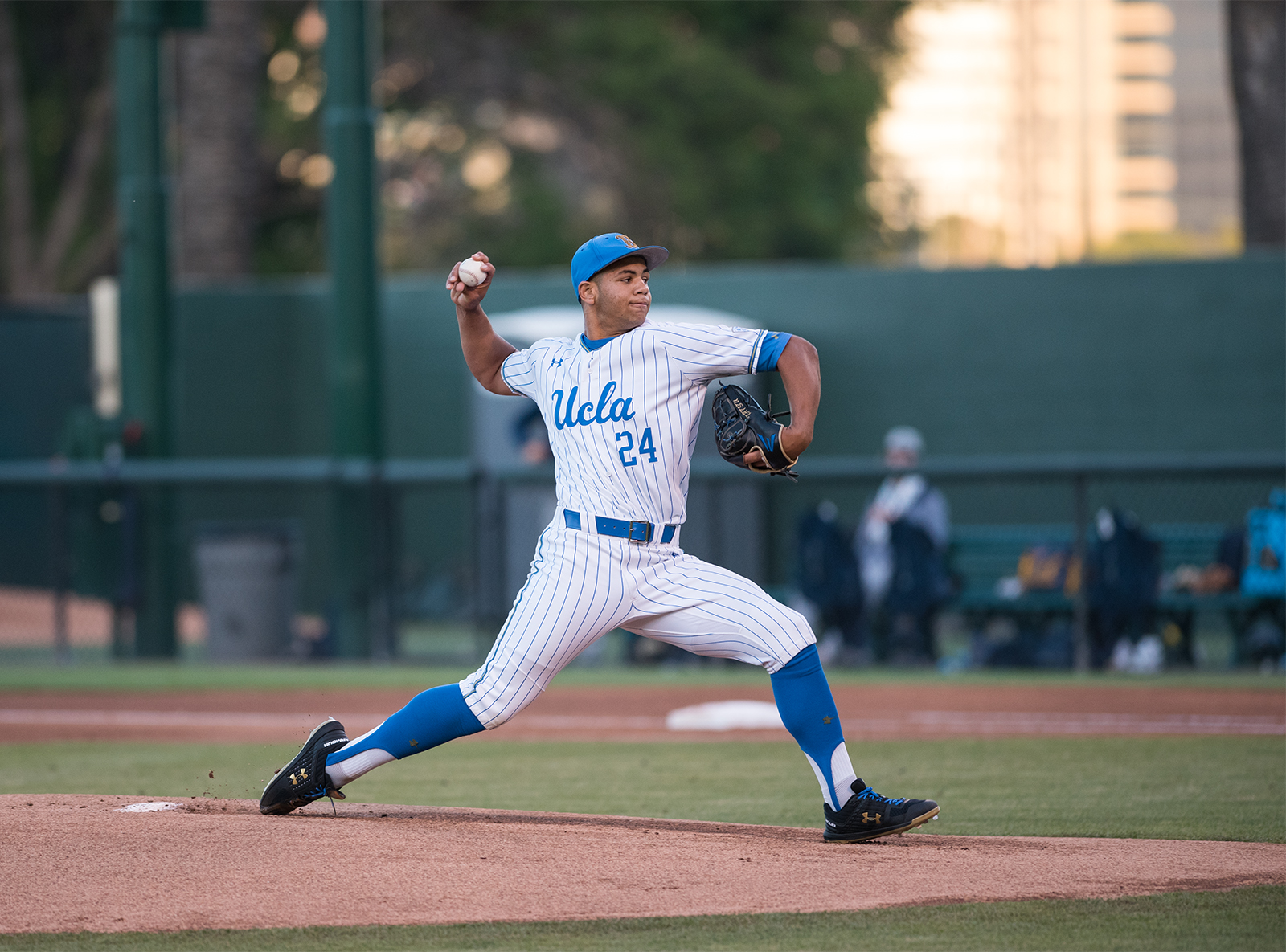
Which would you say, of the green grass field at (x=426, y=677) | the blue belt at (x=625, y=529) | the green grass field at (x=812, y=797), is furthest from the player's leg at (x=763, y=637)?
the green grass field at (x=426, y=677)

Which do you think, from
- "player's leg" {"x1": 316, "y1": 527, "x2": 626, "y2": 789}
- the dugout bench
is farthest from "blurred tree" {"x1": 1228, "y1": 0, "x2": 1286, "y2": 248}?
"player's leg" {"x1": 316, "y1": 527, "x2": 626, "y2": 789}

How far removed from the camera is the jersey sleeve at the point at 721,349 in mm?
4926

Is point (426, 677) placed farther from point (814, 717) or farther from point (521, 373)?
point (814, 717)

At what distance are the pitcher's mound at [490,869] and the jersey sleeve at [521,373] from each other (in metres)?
1.37

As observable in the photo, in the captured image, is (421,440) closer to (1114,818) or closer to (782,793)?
(782,793)

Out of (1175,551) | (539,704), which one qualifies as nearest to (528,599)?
(539,704)

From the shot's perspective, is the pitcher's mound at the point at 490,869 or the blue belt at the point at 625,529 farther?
the blue belt at the point at 625,529

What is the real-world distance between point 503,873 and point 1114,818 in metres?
2.39

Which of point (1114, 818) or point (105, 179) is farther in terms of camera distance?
point (105, 179)

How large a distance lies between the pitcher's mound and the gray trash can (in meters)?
7.69

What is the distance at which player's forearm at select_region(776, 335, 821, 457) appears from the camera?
15.5ft

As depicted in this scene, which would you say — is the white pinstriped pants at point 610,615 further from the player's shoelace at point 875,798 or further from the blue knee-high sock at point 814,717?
the player's shoelace at point 875,798

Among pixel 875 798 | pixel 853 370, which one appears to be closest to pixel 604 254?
pixel 875 798

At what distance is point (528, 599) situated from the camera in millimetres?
5016
